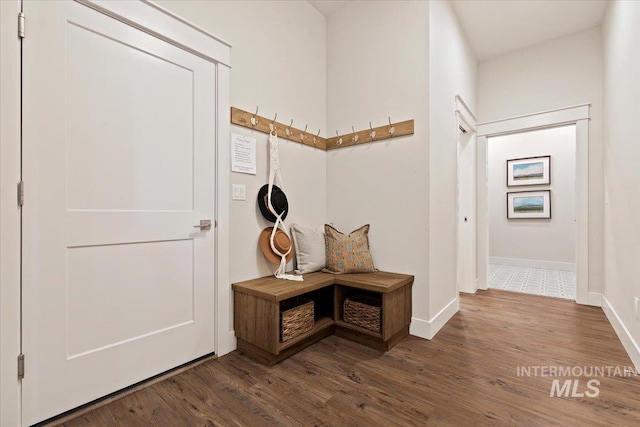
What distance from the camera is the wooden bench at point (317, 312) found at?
1.88 m

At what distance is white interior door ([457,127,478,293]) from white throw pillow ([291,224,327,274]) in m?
2.11

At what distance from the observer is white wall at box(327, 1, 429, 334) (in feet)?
7.70

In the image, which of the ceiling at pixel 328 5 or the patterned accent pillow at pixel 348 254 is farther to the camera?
the ceiling at pixel 328 5

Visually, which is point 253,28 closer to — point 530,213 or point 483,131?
point 483,131

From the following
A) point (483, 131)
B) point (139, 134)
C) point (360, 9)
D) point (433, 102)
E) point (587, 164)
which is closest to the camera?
point (139, 134)

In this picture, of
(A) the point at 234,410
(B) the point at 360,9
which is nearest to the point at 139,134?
(A) the point at 234,410

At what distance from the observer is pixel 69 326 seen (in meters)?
1.43

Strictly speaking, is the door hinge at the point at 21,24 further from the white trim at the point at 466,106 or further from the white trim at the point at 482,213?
the white trim at the point at 482,213

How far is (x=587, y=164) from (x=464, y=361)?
8.93 feet

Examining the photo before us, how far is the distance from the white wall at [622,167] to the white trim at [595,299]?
0.22m

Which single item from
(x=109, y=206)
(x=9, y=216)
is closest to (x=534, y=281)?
(x=109, y=206)

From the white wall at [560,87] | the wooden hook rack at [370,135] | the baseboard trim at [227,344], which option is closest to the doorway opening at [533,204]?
the white wall at [560,87]

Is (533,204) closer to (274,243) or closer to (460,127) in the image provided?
(460,127)

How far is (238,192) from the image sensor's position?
216cm
